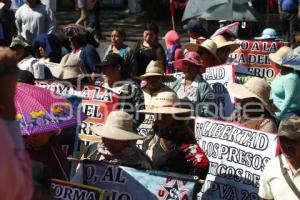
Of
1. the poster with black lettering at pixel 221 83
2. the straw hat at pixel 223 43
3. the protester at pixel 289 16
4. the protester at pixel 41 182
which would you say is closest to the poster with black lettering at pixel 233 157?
the poster with black lettering at pixel 221 83

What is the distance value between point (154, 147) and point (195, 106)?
5.22 feet

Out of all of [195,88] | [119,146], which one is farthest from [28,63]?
[119,146]

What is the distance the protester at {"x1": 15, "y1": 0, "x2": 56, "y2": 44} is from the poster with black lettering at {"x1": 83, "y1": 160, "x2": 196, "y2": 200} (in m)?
7.12

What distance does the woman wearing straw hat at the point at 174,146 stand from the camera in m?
6.27

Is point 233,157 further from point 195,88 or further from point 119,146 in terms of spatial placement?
point 195,88

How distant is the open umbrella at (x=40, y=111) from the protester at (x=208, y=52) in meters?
3.73

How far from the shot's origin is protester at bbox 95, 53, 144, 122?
26.5 feet

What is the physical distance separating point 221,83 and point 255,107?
254 centimetres

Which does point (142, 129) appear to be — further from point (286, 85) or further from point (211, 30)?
point (211, 30)

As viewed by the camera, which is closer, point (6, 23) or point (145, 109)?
point (145, 109)

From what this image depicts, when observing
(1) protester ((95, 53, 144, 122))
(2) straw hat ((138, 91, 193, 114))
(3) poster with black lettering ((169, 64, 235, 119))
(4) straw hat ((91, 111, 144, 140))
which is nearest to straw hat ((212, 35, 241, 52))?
(3) poster with black lettering ((169, 64, 235, 119))

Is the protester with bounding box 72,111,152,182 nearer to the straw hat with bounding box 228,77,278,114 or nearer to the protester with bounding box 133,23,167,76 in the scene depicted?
the straw hat with bounding box 228,77,278,114

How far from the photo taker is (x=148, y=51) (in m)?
10.5

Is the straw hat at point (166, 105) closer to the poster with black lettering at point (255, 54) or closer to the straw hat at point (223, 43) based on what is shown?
the straw hat at point (223, 43)
